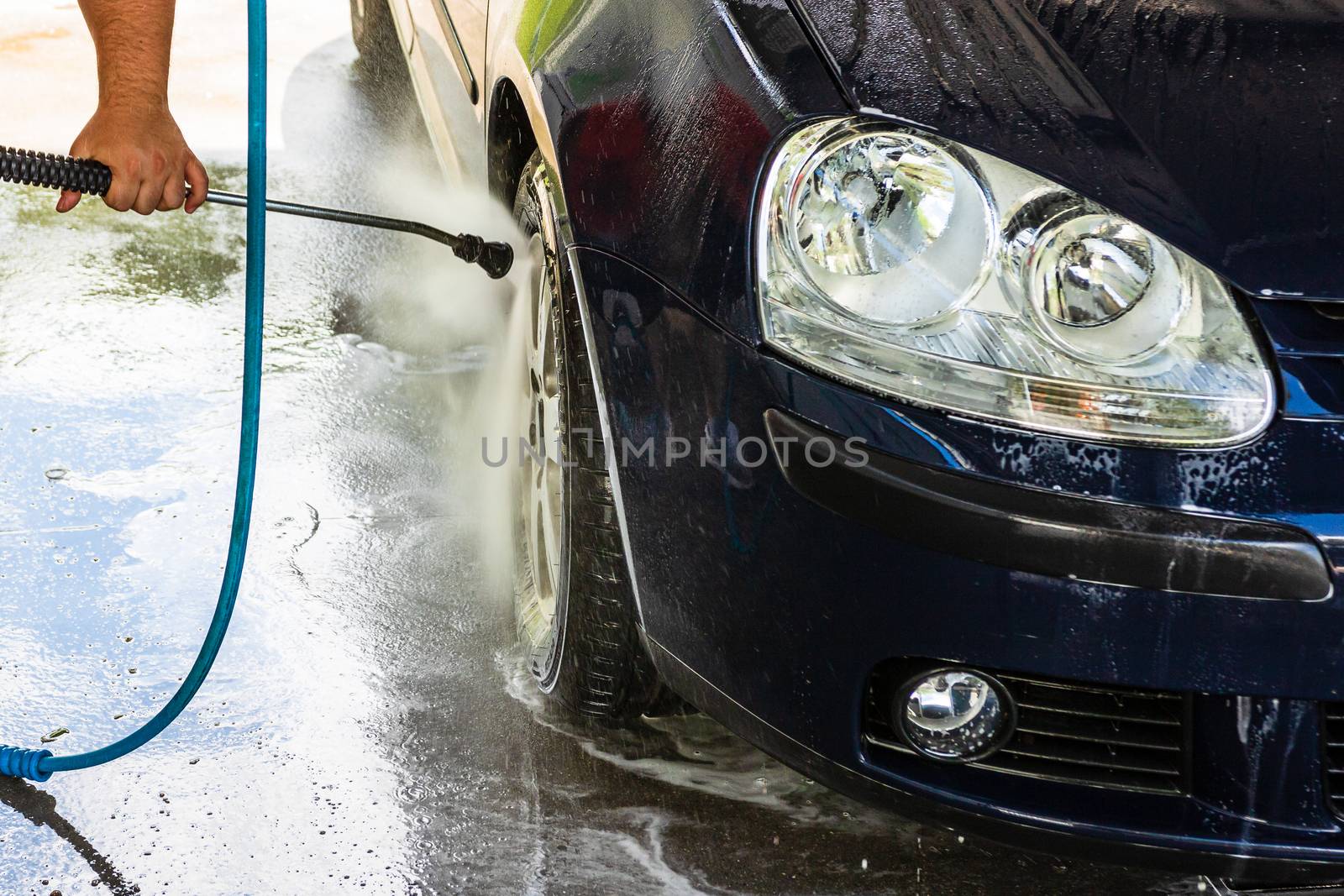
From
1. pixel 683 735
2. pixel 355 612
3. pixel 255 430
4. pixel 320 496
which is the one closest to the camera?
pixel 255 430

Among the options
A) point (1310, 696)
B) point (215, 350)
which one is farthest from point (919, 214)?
point (215, 350)

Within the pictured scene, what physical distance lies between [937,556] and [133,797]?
120cm

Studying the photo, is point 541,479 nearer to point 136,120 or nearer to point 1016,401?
point 136,120

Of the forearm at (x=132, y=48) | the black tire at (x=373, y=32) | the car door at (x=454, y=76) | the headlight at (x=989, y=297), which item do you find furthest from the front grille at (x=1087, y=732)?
the black tire at (x=373, y=32)

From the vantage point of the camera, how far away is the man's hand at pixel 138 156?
178 cm

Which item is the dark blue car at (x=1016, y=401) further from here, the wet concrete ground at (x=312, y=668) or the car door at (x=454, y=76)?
the car door at (x=454, y=76)

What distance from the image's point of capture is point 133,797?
1799 mm

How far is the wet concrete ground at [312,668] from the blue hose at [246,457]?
57 millimetres

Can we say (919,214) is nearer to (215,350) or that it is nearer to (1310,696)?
(1310,696)

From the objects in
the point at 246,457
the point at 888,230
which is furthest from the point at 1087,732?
the point at 246,457

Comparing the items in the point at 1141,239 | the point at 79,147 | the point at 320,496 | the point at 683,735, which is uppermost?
the point at 79,147

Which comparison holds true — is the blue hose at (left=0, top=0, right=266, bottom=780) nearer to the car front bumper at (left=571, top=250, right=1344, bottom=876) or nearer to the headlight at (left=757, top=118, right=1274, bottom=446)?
the car front bumper at (left=571, top=250, right=1344, bottom=876)

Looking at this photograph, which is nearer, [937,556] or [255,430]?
[937,556]

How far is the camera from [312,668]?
2092mm
